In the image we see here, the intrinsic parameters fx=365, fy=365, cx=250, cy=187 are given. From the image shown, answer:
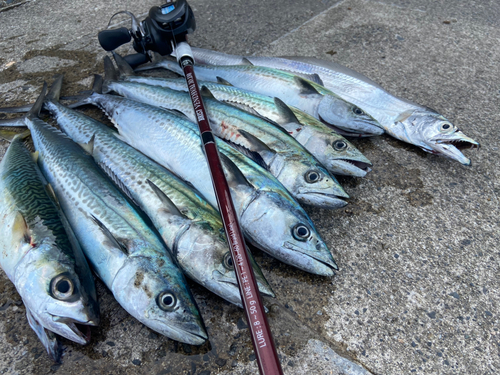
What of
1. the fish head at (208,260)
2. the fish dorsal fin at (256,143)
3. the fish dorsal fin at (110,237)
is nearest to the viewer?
the fish head at (208,260)

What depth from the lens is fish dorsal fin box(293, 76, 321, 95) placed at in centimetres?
308

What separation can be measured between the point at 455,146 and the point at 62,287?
2.83m

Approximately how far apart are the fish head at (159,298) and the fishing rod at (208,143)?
317 mm

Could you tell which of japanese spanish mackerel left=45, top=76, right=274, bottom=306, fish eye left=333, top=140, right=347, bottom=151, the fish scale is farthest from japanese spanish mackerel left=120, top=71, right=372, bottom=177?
japanese spanish mackerel left=45, top=76, right=274, bottom=306

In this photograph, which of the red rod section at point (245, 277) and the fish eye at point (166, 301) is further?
the fish eye at point (166, 301)

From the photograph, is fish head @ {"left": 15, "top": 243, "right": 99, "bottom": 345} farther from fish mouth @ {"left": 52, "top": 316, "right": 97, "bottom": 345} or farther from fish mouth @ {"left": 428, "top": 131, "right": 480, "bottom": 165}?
fish mouth @ {"left": 428, "top": 131, "right": 480, "bottom": 165}

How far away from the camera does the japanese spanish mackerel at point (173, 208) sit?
183cm

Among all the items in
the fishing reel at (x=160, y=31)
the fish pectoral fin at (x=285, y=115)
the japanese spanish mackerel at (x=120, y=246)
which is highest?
the fishing reel at (x=160, y=31)

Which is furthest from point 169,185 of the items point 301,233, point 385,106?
point 385,106

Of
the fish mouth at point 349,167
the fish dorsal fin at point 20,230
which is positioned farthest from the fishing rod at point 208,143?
the fish dorsal fin at point 20,230

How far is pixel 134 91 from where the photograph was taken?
3.17 m

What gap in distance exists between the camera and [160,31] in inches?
127

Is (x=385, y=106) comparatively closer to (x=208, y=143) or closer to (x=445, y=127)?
(x=445, y=127)

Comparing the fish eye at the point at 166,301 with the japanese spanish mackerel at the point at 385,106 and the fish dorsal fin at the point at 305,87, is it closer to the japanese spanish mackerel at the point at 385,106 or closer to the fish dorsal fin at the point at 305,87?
the fish dorsal fin at the point at 305,87
